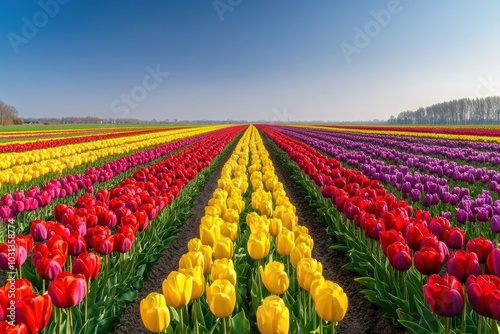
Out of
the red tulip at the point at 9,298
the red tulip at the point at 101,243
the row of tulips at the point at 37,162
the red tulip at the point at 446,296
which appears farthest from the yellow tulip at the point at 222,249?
the row of tulips at the point at 37,162

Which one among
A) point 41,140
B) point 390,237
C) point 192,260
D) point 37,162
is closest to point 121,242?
point 192,260

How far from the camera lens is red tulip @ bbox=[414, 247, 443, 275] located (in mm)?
2793

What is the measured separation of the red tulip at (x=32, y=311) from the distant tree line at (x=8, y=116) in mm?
A: 108546

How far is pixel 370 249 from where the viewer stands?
15.4 feet

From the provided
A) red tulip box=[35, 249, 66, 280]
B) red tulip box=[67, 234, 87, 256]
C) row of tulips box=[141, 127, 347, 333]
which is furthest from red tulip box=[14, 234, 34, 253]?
row of tulips box=[141, 127, 347, 333]

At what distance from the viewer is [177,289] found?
7.52ft

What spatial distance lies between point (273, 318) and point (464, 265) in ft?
4.93

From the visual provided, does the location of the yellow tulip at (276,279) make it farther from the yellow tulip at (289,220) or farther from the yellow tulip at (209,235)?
the yellow tulip at (289,220)

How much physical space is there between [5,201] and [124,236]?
9.62ft

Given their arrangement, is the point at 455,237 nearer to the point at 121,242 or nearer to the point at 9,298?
the point at 121,242

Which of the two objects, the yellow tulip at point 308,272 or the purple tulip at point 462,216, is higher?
the yellow tulip at point 308,272

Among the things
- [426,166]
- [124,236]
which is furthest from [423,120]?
[124,236]

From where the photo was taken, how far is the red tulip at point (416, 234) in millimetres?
3254

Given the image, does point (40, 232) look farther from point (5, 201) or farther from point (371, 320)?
point (371, 320)
